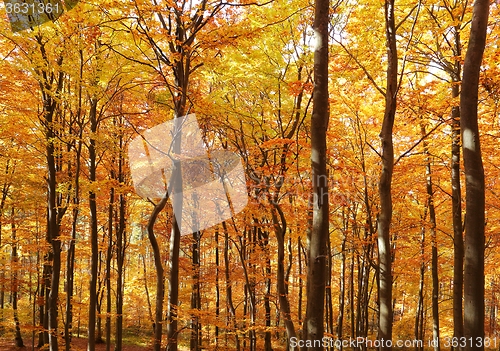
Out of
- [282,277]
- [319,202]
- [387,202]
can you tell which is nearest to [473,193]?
[387,202]

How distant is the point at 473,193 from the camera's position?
13.9 feet

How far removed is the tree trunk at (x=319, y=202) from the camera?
3.78 meters

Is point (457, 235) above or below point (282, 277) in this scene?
above

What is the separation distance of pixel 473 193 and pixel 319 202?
6.37 feet

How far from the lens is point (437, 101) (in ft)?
26.4

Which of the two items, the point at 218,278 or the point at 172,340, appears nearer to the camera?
the point at 172,340

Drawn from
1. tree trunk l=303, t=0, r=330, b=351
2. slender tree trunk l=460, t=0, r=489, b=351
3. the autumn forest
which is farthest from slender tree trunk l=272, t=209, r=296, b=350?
slender tree trunk l=460, t=0, r=489, b=351

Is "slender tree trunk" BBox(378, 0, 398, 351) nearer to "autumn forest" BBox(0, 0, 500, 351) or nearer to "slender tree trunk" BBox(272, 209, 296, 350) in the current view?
"autumn forest" BBox(0, 0, 500, 351)

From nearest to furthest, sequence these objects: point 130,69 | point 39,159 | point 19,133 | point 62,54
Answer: point 130,69 → point 62,54 → point 19,133 → point 39,159

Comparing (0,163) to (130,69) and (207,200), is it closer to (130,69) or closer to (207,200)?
(207,200)

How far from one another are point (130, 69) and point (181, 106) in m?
2.01

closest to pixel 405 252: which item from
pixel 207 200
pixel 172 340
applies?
pixel 207 200

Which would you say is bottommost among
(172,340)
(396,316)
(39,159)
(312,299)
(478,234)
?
(396,316)

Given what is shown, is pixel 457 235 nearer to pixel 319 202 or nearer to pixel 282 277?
pixel 282 277
